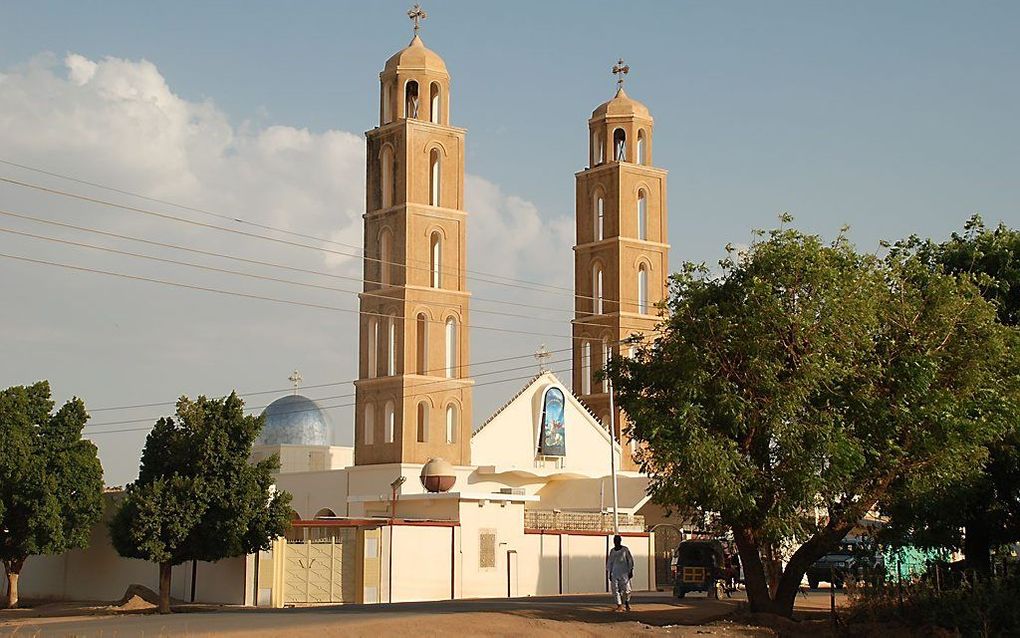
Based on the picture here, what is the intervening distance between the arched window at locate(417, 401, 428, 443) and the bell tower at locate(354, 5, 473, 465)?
0.05m

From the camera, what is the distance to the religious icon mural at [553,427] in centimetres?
6400

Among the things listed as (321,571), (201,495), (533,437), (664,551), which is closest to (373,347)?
(533,437)

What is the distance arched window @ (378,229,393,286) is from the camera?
5938 cm

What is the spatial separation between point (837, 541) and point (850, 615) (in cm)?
155

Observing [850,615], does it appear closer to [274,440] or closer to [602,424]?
[602,424]

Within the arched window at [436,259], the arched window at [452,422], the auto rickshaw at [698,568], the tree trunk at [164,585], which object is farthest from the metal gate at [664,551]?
the tree trunk at [164,585]

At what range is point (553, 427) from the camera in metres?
64.5

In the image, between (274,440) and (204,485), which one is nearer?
(204,485)

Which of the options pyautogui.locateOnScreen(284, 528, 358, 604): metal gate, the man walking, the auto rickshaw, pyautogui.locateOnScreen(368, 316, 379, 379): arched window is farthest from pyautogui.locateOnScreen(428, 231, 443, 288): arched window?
the man walking

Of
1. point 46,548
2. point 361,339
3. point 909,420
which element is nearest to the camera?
point 909,420

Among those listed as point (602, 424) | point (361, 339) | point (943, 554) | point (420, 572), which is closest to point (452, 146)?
point (361, 339)

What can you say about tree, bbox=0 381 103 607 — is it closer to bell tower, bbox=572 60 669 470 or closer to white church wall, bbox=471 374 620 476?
white church wall, bbox=471 374 620 476

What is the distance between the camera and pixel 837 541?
2786cm

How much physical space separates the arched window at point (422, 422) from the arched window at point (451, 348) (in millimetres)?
1992
